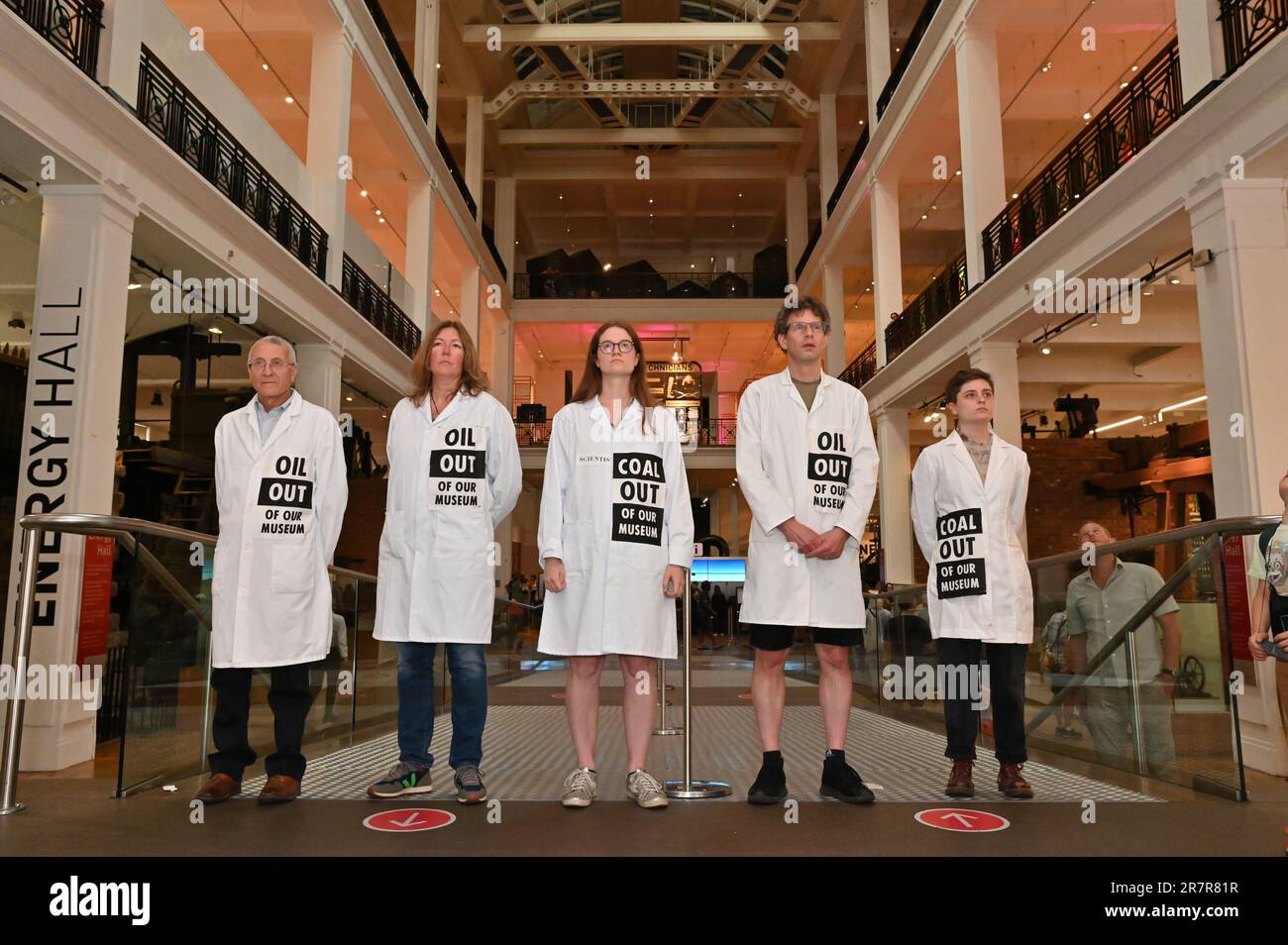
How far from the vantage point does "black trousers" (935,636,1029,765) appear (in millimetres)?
3416

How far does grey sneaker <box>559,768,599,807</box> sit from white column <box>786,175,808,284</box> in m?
22.0

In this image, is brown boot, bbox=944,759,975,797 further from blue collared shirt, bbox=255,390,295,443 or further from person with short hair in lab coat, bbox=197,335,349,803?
blue collared shirt, bbox=255,390,295,443

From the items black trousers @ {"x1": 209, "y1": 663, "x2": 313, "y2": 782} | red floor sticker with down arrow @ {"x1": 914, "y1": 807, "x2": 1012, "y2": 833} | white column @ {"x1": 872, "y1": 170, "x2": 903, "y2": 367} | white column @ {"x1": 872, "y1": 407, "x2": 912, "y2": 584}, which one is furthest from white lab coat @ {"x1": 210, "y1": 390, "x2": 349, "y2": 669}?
white column @ {"x1": 872, "y1": 170, "x2": 903, "y2": 367}

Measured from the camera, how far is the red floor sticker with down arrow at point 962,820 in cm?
279

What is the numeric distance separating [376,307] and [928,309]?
887 cm

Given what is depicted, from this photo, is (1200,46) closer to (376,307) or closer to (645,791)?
(645,791)

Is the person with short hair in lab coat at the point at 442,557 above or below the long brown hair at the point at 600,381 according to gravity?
below

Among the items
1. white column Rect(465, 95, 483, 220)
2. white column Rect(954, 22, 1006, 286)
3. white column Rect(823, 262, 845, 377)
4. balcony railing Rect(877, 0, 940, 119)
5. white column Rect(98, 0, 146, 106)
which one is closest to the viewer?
white column Rect(98, 0, 146, 106)

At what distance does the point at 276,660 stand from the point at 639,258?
28206 millimetres

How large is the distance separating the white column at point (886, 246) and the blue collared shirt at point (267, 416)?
14000 mm

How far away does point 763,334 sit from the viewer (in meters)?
25.8

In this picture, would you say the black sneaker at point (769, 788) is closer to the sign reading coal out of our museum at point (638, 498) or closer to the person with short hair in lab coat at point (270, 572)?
the sign reading coal out of our museum at point (638, 498)

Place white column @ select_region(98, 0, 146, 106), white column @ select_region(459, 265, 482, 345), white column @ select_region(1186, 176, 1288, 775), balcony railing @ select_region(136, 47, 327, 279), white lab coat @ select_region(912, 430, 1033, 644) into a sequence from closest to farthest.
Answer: white lab coat @ select_region(912, 430, 1033, 644), white column @ select_region(1186, 176, 1288, 775), white column @ select_region(98, 0, 146, 106), balcony railing @ select_region(136, 47, 327, 279), white column @ select_region(459, 265, 482, 345)

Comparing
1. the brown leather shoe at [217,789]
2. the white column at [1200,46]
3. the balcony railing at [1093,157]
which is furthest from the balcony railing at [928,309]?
the brown leather shoe at [217,789]
